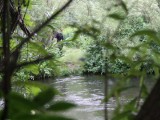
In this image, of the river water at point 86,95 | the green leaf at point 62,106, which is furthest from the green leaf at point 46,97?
the river water at point 86,95

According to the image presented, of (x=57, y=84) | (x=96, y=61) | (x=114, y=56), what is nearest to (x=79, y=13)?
(x=96, y=61)

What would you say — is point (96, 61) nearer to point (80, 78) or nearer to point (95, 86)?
point (80, 78)

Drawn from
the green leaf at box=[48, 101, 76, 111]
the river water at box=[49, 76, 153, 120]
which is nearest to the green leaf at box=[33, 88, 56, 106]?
the green leaf at box=[48, 101, 76, 111]

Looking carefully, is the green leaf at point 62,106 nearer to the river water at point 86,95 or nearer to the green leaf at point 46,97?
the green leaf at point 46,97

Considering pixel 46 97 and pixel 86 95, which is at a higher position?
pixel 46 97

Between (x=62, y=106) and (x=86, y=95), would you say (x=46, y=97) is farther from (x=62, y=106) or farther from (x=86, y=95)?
(x=86, y=95)

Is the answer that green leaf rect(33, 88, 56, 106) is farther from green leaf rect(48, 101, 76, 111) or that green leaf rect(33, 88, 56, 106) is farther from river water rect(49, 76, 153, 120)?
river water rect(49, 76, 153, 120)

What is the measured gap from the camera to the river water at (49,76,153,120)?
6.62 metres

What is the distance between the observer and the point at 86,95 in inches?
325

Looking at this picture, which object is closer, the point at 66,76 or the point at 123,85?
the point at 123,85

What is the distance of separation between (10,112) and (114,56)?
183 millimetres

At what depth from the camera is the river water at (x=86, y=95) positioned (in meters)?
6.62

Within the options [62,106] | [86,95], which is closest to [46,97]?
[62,106]

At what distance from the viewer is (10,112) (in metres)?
0.36
